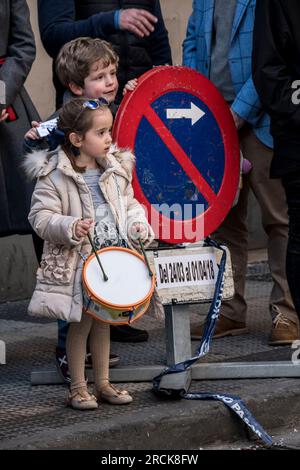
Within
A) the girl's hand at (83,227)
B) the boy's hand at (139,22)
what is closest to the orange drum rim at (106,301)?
the girl's hand at (83,227)

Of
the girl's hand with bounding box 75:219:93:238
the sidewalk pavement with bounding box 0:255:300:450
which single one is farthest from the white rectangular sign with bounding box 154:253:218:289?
the girl's hand with bounding box 75:219:93:238

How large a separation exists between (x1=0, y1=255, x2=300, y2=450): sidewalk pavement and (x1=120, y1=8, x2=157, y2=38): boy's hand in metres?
1.50

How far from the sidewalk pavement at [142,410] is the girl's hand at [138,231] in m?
0.67

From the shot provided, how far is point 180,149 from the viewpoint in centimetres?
553

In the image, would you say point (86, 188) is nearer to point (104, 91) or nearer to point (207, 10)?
point (104, 91)

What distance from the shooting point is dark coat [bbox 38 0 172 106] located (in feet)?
19.7

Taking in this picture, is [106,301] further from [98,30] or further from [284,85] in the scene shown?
[98,30]

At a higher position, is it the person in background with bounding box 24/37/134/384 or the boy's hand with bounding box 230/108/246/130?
the person in background with bounding box 24/37/134/384

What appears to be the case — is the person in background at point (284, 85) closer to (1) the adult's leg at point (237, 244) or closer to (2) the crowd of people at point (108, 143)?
(2) the crowd of people at point (108, 143)

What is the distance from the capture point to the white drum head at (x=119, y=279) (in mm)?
4898

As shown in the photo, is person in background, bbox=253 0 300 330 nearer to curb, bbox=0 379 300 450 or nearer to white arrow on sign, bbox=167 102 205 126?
white arrow on sign, bbox=167 102 205 126

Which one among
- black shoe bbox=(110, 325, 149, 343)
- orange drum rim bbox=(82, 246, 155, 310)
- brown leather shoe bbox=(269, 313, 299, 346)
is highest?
orange drum rim bbox=(82, 246, 155, 310)

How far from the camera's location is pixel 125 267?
502 cm

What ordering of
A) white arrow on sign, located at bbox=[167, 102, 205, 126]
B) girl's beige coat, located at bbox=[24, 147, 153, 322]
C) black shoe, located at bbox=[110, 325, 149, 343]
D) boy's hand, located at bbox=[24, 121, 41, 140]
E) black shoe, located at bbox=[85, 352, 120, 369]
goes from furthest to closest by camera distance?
black shoe, located at bbox=[110, 325, 149, 343] < black shoe, located at bbox=[85, 352, 120, 369] < white arrow on sign, located at bbox=[167, 102, 205, 126] < boy's hand, located at bbox=[24, 121, 41, 140] < girl's beige coat, located at bbox=[24, 147, 153, 322]
